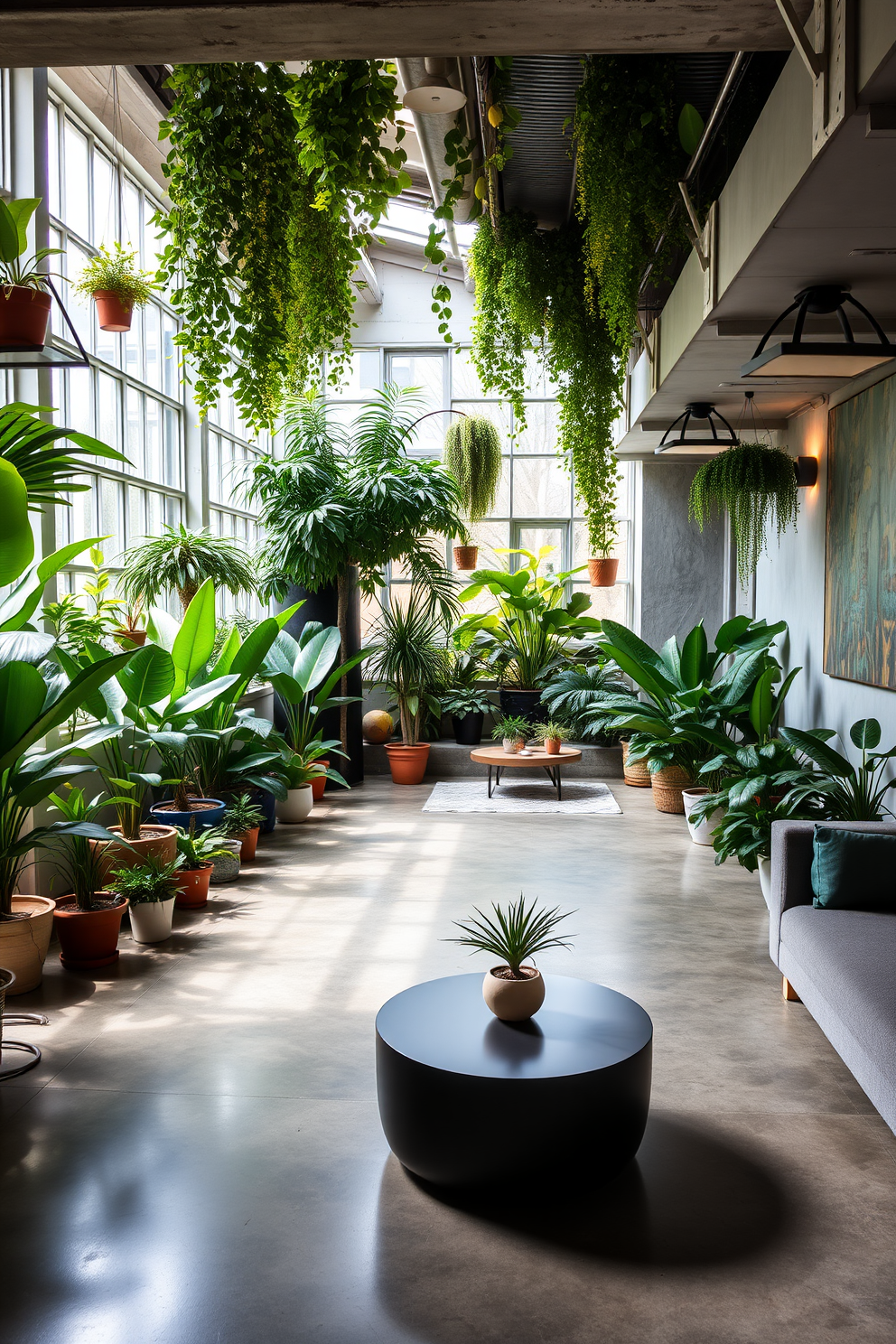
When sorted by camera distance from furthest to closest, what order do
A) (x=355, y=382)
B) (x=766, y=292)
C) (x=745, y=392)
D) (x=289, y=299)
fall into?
(x=355, y=382) < (x=745, y=392) < (x=766, y=292) < (x=289, y=299)

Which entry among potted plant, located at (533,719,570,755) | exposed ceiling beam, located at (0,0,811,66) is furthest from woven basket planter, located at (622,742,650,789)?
exposed ceiling beam, located at (0,0,811,66)

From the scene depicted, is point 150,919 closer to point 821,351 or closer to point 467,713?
point 821,351

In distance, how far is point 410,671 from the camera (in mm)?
8055

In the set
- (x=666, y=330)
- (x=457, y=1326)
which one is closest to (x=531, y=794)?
(x=666, y=330)

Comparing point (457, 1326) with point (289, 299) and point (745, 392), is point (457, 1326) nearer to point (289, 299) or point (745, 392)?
point (289, 299)

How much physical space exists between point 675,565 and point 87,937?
6.54 m

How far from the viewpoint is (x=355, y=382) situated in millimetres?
10141

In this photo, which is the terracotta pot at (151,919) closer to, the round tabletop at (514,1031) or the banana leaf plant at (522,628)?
the round tabletop at (514,1031)

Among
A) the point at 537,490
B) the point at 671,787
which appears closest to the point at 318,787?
the point at 671,787

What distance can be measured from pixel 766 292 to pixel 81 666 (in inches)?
120

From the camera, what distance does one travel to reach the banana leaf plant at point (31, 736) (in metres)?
3.11

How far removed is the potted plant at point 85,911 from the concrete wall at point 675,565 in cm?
605

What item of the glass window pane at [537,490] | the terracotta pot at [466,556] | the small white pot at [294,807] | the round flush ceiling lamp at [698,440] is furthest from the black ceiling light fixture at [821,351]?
the glass window pane at [537,490]

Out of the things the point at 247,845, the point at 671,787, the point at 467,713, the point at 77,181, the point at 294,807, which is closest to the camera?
the point at 77,181
